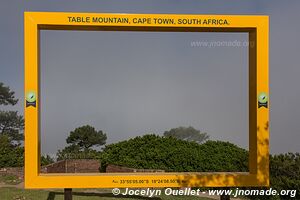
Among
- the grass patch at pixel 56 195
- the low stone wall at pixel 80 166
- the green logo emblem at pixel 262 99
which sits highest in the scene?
the green logo emblem at pixel 262 99

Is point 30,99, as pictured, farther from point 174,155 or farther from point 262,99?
point 174,155

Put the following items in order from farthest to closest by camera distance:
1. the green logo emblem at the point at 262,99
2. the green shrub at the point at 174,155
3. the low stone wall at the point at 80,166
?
the low stone wall at the point at 80,166, the green shrub at the point at 174,155, the green logo emblem at the point at 262,99

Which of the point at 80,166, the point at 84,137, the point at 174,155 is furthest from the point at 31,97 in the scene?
the point at 84,137

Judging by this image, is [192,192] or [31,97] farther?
[192,192]

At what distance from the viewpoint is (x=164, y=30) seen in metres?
8.42

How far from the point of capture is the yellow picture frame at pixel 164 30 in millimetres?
8008

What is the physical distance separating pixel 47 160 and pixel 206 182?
1702 centimetres

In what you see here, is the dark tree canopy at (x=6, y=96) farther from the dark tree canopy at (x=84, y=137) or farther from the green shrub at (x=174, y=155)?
the green shrub at (x=174, y=155)

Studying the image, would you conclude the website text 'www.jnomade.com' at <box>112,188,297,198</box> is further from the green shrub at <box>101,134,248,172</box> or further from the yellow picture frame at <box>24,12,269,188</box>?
the yellow picture frame at <box>24,12,269,188</box>

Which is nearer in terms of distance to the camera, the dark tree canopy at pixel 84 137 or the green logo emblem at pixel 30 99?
the green logo emblem at pixel 30 99

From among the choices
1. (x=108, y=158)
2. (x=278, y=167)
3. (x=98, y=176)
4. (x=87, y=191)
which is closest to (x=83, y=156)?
(x=108, y=158)

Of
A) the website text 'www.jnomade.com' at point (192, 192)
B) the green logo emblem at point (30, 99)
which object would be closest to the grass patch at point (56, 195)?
the website text 'www.jnomade.com' at point (192, 192)

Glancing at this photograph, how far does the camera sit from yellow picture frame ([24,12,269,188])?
26.3 feet

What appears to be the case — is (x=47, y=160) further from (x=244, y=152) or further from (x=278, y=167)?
(x=278, y=167)
